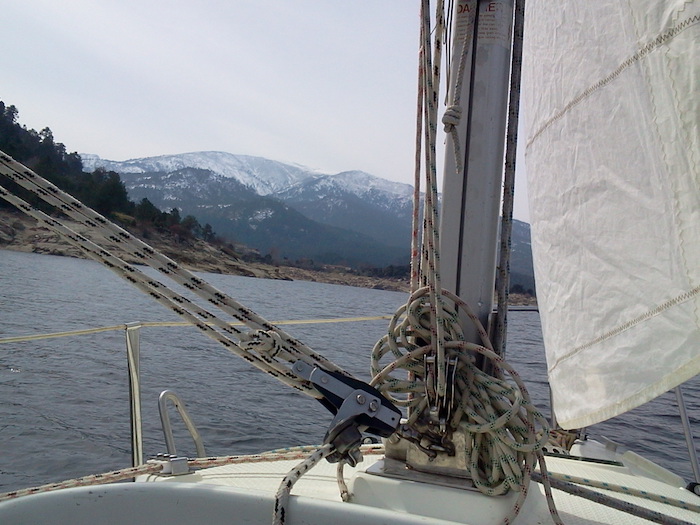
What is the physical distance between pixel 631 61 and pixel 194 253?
5997 centimetres

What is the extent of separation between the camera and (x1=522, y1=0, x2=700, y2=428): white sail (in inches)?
54.7

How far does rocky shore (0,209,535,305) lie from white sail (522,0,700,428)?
33220 millimetres

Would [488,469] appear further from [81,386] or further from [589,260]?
[81,386]

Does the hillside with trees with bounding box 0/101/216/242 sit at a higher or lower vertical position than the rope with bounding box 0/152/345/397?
higher

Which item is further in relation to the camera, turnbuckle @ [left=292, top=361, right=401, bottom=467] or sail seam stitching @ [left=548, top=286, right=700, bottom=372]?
turnbuckle @ [left=292, top=361, right=401, bottom=467]

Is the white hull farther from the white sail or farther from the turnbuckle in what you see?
the white sail

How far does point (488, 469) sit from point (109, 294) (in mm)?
26046

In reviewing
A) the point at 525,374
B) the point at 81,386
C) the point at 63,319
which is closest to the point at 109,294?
the point at 63,319

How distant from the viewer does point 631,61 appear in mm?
1556

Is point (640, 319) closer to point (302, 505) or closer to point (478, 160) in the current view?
point (478, 160)

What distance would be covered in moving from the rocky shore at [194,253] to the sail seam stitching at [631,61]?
33.3 metres

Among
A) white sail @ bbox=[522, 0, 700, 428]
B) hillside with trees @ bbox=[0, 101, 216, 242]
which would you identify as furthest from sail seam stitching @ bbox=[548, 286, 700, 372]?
hillside with trees @ bbox=[0, 101, 216, 242]

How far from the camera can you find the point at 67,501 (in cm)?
139

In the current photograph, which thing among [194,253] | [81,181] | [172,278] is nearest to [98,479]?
[172,278]
